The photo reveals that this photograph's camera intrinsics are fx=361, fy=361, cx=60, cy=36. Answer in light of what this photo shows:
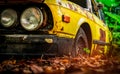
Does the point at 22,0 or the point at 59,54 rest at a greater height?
the point at 22,0

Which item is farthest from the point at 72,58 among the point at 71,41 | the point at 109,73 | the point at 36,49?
the point at 109,73

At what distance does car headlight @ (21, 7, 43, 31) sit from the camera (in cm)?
469

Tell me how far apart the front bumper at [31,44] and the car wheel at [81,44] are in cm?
68

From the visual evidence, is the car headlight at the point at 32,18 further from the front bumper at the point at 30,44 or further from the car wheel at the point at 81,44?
the car wheel at the point at 81,44

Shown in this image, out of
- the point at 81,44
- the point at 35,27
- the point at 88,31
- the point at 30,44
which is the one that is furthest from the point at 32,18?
the point at 88,31

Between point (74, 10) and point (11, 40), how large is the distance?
118cm

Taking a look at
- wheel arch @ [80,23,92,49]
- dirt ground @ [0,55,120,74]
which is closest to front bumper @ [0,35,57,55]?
dirt ground @ [0,55,120,74]

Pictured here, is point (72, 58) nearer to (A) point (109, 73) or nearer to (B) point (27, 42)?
(B) point (27, 42)

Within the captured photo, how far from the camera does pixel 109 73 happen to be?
3.45 m

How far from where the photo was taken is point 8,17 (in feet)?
16.0

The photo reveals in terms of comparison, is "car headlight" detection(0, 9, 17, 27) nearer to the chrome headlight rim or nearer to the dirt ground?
the chrome headlight rim

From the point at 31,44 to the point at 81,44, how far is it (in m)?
1.45

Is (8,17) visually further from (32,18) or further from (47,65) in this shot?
(47,65)

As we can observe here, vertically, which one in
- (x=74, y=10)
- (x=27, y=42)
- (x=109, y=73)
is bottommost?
(x=109, y=73)
